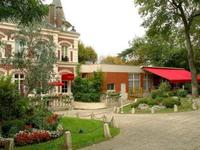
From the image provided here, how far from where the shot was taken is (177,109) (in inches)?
1076

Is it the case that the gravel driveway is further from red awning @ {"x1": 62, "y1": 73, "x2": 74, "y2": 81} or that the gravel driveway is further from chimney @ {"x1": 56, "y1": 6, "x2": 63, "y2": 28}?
chimney @ {"x1": 56, "y1": 6, "x2": 63, "y2": 28}

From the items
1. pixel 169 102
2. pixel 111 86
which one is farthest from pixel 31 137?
pixel 111 86

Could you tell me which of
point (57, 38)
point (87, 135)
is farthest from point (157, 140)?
point (57, 38)

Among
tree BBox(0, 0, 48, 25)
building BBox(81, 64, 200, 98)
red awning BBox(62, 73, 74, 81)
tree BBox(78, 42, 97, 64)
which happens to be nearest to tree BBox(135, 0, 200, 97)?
building BBox(81, 64, 200, 98)

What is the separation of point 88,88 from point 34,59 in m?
20.5

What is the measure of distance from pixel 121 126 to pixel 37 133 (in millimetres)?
6044

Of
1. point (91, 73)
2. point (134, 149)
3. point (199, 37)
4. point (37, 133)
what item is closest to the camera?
point (134, 149)

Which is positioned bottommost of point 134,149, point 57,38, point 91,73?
point 134,149

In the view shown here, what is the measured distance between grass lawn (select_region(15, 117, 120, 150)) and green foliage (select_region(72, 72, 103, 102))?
16.7 m

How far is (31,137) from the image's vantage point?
1433cm

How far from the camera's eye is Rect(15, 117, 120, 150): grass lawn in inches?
534

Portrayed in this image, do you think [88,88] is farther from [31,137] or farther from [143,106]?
[31,137]

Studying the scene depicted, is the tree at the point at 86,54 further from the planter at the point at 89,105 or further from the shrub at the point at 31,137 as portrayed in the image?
the shrub at the point at 31,137

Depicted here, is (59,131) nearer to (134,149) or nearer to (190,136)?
(134,149)
